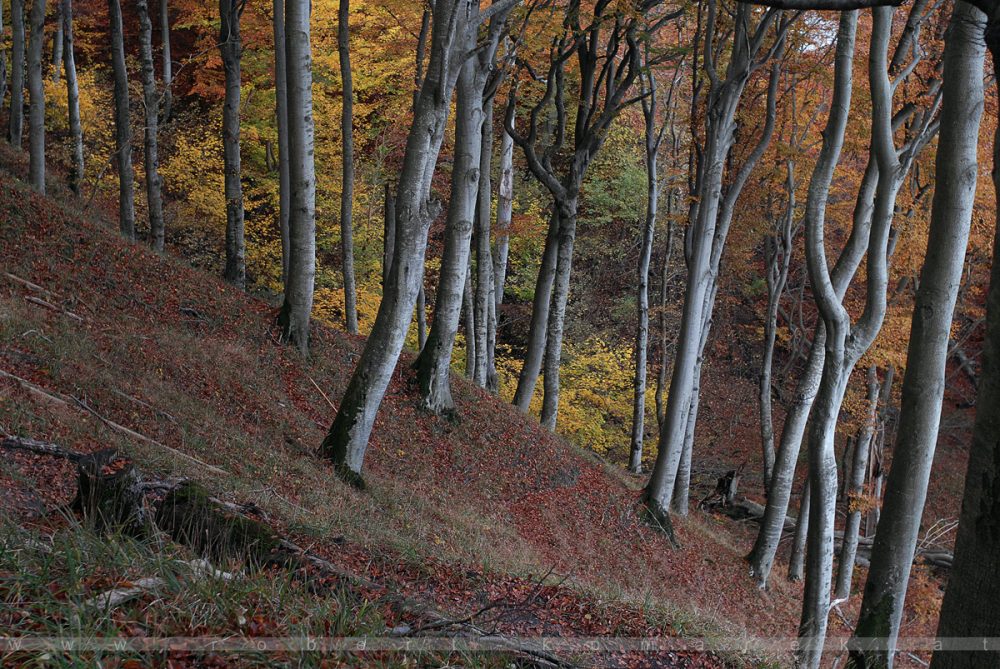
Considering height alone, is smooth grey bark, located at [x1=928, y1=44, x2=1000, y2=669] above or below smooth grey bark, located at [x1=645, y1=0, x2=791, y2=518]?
below

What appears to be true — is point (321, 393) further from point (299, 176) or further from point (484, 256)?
point (484, 256)

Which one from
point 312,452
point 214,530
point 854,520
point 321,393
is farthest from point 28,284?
point 854,520

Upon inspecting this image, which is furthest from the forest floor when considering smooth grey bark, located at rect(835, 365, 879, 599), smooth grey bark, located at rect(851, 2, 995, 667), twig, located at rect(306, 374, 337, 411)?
smooth grey bark, located at rect(851, 2, 995, 667)

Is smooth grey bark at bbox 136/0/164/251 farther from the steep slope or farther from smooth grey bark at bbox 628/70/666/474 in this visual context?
smooth grey bark at bbox 628/70/666/474

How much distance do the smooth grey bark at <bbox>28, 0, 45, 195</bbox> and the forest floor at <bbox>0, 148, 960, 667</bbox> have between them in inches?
55.6

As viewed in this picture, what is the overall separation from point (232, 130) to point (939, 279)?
12690mm

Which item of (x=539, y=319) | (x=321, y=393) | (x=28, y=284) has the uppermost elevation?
(x=539, y=319)

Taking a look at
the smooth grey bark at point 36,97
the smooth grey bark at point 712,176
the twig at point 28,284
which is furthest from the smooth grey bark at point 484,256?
the smooth grey bark at point 36,97

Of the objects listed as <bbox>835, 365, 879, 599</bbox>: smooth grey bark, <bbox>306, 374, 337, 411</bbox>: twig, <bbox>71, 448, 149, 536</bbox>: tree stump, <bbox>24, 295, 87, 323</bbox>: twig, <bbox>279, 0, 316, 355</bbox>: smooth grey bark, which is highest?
<bbox>279, 0, 316, 355</bbox>: smooth grey bark

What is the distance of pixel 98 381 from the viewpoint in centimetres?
865

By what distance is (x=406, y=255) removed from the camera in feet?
30.6

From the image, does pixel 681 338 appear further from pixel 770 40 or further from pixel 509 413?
pixel 770 40

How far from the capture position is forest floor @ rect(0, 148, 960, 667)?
3617 millimetres

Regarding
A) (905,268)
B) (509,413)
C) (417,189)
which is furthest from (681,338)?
(417,189)
